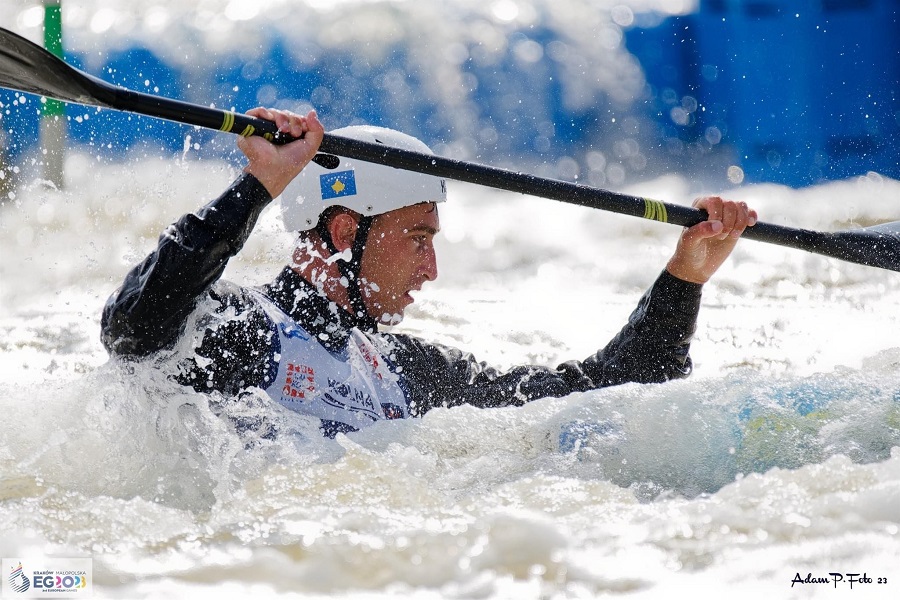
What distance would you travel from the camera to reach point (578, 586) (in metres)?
1.77

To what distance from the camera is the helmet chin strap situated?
3.13m

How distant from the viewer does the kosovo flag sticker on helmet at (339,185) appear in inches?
126

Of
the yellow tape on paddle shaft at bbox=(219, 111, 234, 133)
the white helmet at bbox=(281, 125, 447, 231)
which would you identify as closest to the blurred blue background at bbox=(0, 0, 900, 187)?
the white helmet at bbox=(281, 125, 447, 231)

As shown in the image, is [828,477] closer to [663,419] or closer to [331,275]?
[663,419]

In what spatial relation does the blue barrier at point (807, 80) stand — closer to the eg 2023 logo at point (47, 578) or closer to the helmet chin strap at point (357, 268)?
the helmet chin strap at point (357, 268)

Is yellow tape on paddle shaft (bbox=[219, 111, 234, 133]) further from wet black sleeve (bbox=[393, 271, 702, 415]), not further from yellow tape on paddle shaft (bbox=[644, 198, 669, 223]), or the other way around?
yellow tape on paddle shaft (bbox=[644, 198, 669, 223])

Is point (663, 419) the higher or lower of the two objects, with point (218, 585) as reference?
higher

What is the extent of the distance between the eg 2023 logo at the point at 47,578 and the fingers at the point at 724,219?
2079mm

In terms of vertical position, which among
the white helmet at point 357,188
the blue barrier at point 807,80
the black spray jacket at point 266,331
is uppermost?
the blue barrier at point 807,80

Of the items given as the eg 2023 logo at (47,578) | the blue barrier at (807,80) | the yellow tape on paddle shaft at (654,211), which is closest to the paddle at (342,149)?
the yellow tape on paddle shaft at (654,211)

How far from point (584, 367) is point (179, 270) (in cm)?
159

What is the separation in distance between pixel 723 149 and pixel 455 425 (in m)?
5.27

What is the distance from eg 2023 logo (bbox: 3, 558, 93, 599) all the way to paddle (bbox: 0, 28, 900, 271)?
3.74ft

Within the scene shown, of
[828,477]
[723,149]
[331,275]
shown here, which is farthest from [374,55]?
[828,477]
